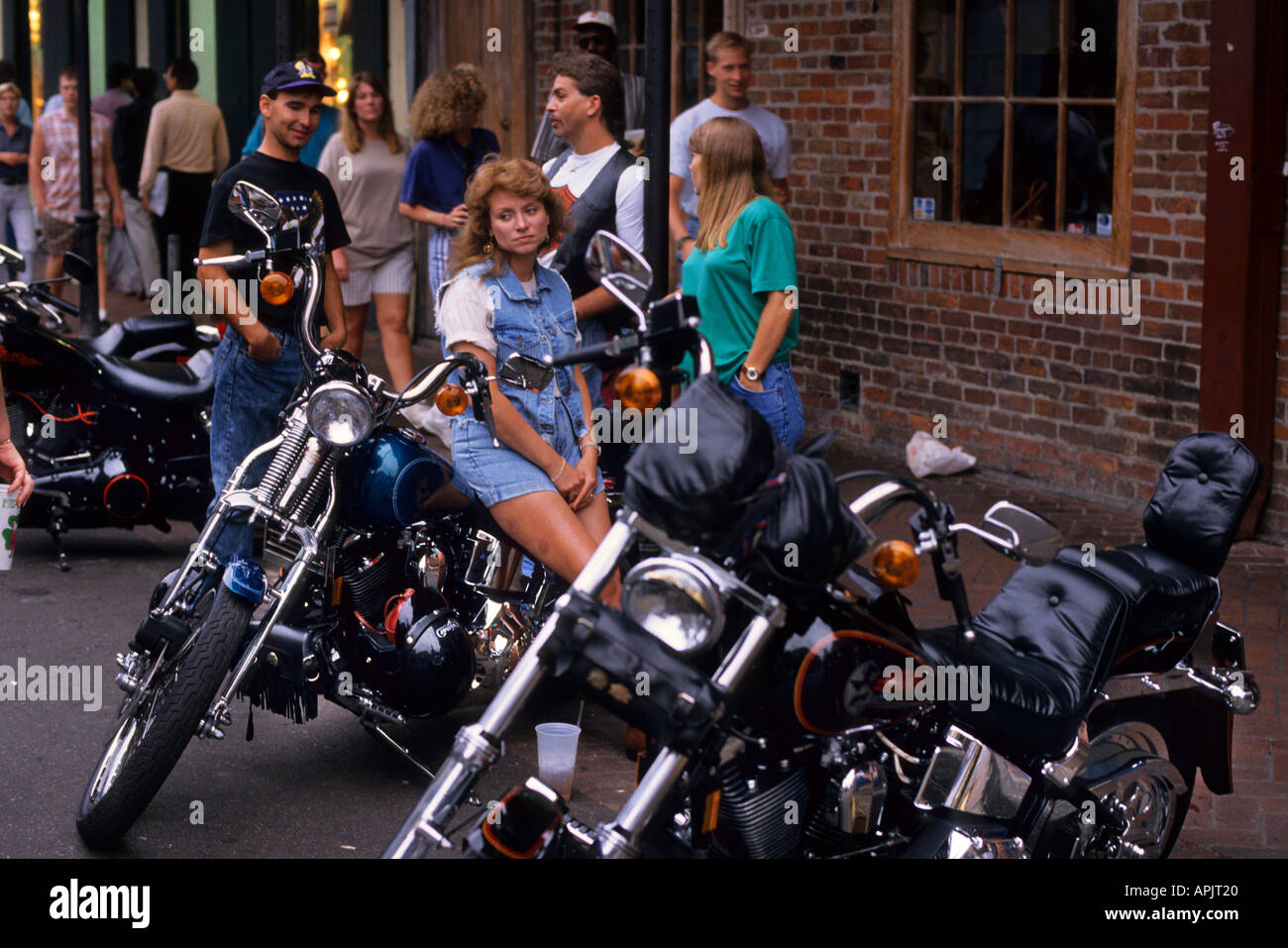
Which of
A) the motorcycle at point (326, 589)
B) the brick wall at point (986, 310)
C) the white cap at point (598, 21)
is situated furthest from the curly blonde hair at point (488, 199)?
the brick wall at point (986, 310)

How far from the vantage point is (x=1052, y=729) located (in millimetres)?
3820

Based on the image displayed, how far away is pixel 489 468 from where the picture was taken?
506 cm

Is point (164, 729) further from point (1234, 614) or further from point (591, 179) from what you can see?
point (1234, 614)

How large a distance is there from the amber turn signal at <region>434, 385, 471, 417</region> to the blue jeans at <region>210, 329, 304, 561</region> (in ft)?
6.27

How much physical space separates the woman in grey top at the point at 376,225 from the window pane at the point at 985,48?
3.00 meters

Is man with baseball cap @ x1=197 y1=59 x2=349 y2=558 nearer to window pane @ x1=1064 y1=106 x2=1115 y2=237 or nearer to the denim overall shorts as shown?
the denim overall shorts

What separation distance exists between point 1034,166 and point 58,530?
4.74 metres

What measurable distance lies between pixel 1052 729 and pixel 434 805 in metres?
1.34

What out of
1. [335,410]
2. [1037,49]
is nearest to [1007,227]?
[1037,49]

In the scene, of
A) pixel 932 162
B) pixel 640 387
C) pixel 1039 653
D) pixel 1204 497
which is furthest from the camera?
pixel 932 162

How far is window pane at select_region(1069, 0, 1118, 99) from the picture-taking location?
8.25m

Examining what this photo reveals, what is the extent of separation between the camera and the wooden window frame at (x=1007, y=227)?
8.16 m
